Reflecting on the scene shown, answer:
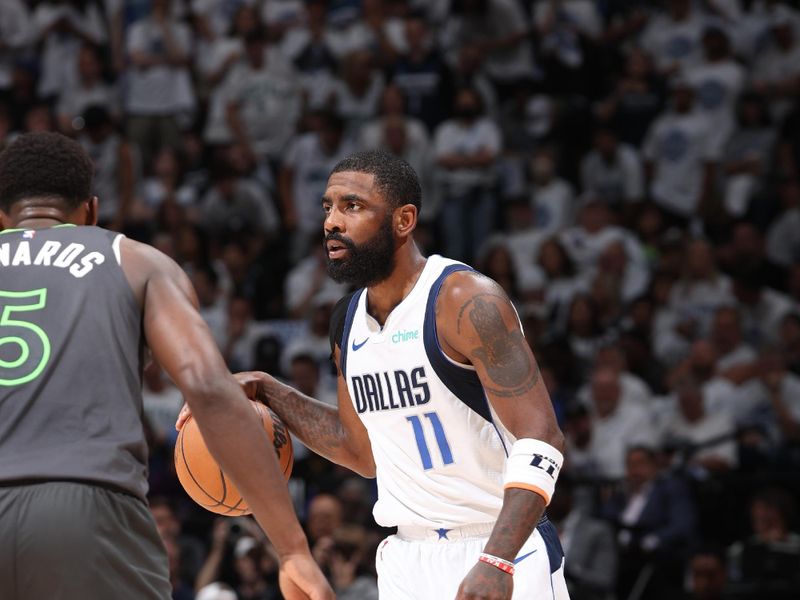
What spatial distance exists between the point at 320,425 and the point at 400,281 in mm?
754

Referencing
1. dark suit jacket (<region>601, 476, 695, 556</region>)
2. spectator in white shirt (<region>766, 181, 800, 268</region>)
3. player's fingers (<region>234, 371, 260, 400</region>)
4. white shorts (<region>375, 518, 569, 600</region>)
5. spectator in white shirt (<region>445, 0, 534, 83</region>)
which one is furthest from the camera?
spectator in white shirt (<region>445, 0, 534, 83</region>)

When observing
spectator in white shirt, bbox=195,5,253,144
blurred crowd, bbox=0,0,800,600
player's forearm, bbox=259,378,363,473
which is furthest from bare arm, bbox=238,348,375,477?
spectator in white shirt, bbox=195,5,253,144

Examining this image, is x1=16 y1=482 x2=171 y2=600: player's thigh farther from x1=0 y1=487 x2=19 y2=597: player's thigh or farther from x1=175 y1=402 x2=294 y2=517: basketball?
x1=175 y1=402 x2=294 y2=517: basketball

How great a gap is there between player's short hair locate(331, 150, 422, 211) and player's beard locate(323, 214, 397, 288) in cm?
9

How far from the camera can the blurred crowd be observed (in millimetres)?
9914

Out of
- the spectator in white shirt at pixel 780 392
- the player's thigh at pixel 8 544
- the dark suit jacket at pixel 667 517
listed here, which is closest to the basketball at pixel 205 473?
the player's thigh at pixel 8 544

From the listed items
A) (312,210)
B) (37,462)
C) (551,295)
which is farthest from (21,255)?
(312,210)

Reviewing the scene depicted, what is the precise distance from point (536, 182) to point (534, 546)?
9887mm

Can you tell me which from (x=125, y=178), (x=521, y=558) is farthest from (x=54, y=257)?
(x=125, y=178)

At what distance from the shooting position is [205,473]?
15.9 ft

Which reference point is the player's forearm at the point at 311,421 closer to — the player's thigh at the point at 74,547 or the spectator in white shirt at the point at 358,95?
the player's thigh at the point at 74,547

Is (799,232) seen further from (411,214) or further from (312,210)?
(411,214)

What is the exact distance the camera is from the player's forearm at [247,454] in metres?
3.50

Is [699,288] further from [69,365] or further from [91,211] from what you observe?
[69,365]
